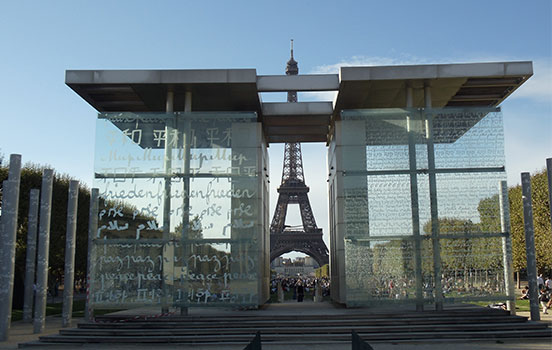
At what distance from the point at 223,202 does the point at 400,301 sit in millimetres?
6395

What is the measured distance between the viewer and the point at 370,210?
16.8m

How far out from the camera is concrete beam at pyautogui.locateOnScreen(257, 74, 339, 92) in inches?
686

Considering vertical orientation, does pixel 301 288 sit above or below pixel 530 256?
below

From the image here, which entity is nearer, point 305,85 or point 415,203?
point 415,203

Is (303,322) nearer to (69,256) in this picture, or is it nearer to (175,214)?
(175,214)

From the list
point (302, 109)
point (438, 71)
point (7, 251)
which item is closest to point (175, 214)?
point (7, 251)

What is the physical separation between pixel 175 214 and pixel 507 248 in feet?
35.0

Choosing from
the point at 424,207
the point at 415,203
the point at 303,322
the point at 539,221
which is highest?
the point at 539,221

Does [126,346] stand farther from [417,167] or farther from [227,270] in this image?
[417,167]

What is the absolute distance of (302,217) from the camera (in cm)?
7938

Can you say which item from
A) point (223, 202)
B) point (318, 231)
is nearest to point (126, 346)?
point (223, 202)

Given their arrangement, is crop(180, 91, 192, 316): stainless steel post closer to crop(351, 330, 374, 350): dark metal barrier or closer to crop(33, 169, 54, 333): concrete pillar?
crop(33, 169, 54, 333): concrete pillar

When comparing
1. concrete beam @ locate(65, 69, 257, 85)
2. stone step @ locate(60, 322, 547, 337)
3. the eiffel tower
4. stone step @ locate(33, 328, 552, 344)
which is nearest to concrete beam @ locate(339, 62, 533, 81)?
concrete beam @ locate(65, 69, 257, 85)

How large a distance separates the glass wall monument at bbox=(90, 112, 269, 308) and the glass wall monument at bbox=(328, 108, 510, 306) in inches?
134
